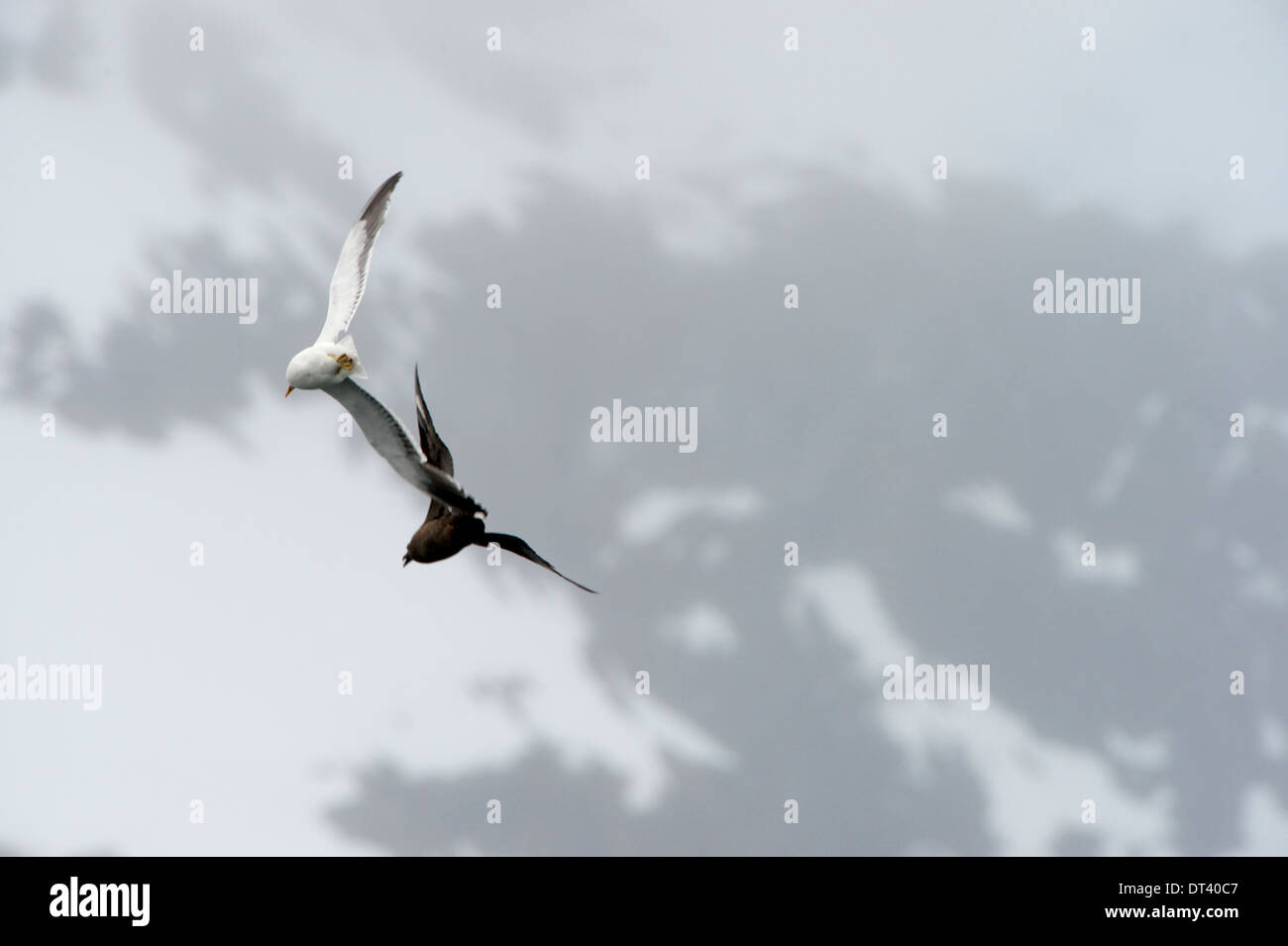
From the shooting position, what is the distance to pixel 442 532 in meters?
13.4

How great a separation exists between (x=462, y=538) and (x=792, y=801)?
28.5 feet

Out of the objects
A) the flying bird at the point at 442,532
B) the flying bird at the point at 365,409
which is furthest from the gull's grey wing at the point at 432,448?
the flying bird at the point at 365,409

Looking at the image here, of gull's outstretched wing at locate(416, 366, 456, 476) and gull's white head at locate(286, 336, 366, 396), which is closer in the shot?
gull's white head at locate(286, 336, 366, 396)

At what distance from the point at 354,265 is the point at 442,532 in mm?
2928

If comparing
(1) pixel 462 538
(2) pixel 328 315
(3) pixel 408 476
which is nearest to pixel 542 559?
(1) pixel 462 538

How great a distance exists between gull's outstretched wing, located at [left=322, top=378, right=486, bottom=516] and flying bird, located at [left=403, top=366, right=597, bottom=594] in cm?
105

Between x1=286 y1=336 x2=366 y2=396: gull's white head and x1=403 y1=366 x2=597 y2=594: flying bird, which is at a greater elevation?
x1=286 y1=336 x2=366 y2=396: gull's white head

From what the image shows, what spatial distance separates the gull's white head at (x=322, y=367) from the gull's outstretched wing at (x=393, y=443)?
0.09 meters

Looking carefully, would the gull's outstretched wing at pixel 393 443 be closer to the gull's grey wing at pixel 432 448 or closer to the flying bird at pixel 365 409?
the flying bird at pixel 365 409

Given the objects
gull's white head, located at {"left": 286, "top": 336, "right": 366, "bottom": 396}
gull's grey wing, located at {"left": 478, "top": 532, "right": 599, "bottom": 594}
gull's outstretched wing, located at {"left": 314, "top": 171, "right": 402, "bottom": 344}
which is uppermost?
gull's outstretched wing, located at {"left": 314, "top": 171, "right": 402, "bottom": 344}

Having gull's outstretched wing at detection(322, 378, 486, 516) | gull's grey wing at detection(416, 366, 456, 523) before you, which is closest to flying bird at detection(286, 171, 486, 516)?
gull's outstretched wing at detection(322, 378, 486, 516)

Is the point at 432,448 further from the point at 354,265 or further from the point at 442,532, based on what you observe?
the point at 354,265

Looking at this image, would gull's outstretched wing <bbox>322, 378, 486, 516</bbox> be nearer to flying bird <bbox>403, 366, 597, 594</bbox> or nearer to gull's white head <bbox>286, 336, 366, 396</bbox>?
gull's white head <bbox>286, 336, 366, 396</bbox>

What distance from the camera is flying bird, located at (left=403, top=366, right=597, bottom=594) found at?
13352mm
